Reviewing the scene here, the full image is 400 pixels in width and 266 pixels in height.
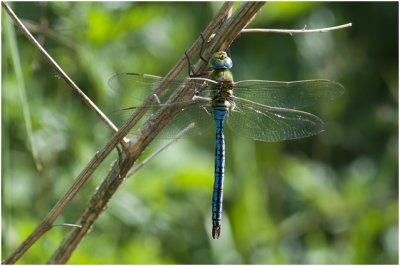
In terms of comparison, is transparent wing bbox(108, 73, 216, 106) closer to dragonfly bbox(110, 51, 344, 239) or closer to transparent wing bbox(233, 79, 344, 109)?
dragonfly bbox(110, 51, 344, 239)

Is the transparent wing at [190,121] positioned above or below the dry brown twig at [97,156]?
above

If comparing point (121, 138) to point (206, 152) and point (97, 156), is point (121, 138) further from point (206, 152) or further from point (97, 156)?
point (206, 152)

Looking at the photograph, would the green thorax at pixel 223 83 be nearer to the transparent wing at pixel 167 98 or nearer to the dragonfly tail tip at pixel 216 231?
the transparent wing at pixel 167 98

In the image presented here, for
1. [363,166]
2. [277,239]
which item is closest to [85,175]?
[277,239]

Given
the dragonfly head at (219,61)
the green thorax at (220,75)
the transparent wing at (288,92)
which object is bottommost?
the dragonfly head at (219,61)

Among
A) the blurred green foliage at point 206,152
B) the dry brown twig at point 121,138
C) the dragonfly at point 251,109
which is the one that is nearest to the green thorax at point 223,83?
the dragonfly at point 251,109

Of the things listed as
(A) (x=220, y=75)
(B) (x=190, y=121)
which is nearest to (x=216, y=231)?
(B) (x=190, y=121)
